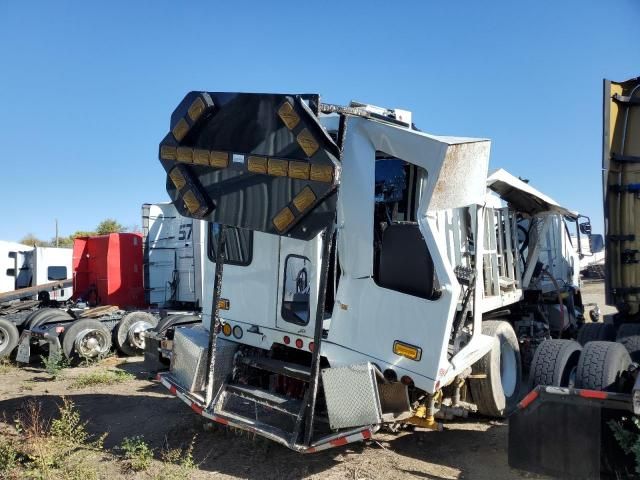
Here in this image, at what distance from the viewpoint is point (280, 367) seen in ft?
15.5

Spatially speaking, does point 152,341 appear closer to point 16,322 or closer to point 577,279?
point 16,322

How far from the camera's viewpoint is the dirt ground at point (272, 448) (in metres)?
4.59

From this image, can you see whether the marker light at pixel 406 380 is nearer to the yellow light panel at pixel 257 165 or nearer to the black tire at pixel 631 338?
the yellow light panel at pixel 257 165

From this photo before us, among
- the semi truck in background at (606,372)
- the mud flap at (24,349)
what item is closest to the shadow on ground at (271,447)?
the semi truck in background at (606,372)

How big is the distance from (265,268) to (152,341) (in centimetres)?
214

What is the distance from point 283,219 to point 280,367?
1479 millimetres

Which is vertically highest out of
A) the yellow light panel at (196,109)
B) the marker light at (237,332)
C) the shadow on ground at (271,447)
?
the yellow light panel at (196,109)

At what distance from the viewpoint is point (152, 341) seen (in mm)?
6203

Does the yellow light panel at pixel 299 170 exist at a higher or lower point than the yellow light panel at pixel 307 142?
lower

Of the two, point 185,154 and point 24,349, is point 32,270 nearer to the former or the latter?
point 24,349

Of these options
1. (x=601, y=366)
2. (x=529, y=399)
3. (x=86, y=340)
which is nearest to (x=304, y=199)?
(x=529, y=399)

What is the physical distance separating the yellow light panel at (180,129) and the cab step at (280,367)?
214cm

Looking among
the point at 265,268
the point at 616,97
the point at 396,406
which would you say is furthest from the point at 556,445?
the point at 616,97

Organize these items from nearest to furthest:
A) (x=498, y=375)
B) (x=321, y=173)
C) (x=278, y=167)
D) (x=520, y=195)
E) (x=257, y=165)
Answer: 1. (x=321, y=173)
2. (x=278, y=167)
3. (x=257, y=165)
4. (x=498, y=375)
5. (x=520, y=195)
